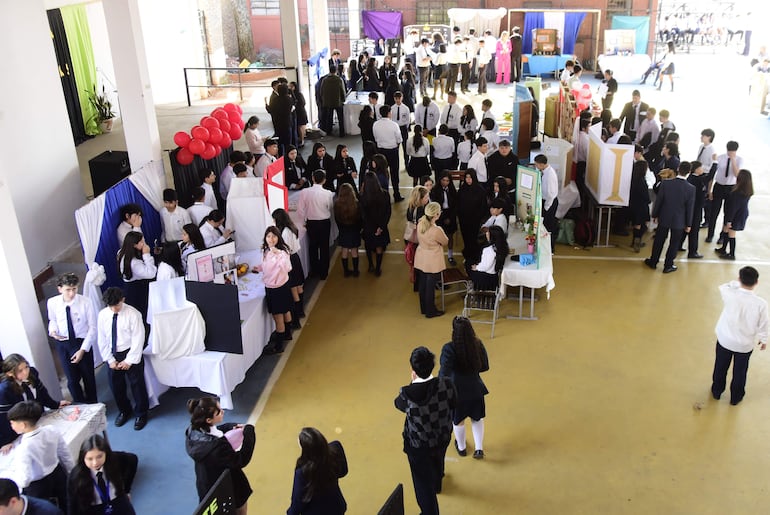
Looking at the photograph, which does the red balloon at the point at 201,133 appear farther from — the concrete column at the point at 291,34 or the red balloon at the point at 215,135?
the concrete column at the point at 291,34

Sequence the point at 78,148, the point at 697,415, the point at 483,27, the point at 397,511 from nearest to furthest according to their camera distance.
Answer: the point at 397,511, the point at 697,415, the point at 78,148, the point at 483,27

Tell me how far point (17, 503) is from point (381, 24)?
2049 centimetres

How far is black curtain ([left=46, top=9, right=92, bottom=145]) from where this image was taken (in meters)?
12.8

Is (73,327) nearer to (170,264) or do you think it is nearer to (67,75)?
(170,264)

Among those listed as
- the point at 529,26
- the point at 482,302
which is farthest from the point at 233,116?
the point at 529,26

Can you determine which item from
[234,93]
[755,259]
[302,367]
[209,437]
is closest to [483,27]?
[234,93]

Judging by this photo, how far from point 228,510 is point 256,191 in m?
5.00

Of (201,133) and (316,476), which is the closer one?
(316,476)

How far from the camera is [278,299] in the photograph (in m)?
6.38

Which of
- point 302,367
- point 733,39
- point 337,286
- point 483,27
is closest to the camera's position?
point 302,367

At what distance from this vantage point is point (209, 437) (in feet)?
12.3

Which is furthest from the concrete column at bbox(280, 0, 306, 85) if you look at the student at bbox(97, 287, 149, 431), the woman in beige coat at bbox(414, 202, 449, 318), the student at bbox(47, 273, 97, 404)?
the student at bbox(97, 287, 149, 431)

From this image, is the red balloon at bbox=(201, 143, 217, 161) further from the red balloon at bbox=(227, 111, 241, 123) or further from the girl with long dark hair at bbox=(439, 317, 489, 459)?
the girl with long dark hair at bbox=(439, 317, 489, 459)

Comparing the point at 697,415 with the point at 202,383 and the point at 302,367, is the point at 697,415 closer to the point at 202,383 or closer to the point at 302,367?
the point at 302,367
